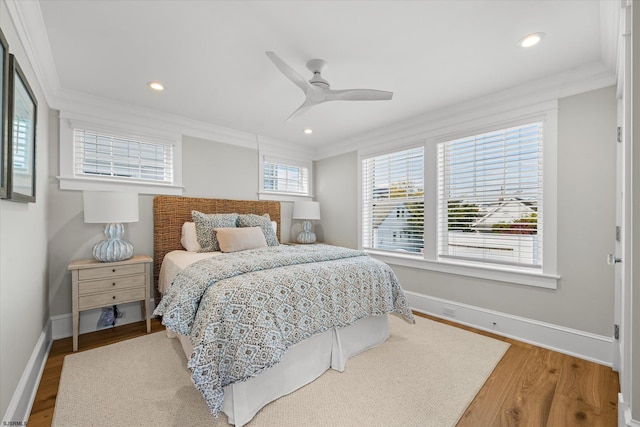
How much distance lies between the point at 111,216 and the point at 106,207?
3.7 inches

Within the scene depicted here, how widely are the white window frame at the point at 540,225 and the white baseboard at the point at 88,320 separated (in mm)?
3082

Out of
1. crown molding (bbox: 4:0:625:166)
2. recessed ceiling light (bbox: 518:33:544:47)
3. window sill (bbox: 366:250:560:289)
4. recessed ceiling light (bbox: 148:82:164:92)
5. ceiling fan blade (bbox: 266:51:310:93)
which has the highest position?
recessed ceiling light (bbox: 518:33:544:47)

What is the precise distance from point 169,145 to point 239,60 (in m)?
1.84

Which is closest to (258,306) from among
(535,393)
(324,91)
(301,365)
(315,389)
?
(301,365)

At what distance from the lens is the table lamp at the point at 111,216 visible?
2.59 meters

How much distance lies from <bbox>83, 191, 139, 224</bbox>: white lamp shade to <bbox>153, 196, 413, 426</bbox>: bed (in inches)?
25.5

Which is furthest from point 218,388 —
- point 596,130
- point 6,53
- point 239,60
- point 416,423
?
point 596,130

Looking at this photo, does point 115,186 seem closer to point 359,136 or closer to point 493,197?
point 359,136

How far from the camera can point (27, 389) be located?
5.58 ft

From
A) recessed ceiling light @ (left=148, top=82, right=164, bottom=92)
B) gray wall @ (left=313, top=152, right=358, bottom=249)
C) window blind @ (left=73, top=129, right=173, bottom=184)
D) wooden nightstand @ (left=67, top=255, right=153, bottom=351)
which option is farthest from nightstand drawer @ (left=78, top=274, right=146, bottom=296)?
gray wall @ (left=313, top=152, right=358, bottom=249)

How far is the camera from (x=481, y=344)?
2.55m

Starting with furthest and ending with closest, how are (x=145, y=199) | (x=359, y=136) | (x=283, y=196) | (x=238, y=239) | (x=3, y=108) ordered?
(x=283, y=196) → (x=359, y=136) → (x=145, y=199) → (x=238, y=239) → (x=3, y=108)

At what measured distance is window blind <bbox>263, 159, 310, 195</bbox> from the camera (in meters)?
4.48

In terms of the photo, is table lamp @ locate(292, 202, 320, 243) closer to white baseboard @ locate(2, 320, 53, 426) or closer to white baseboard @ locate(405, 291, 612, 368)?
white baseboard @ locate(405, 291, 612, 368)
